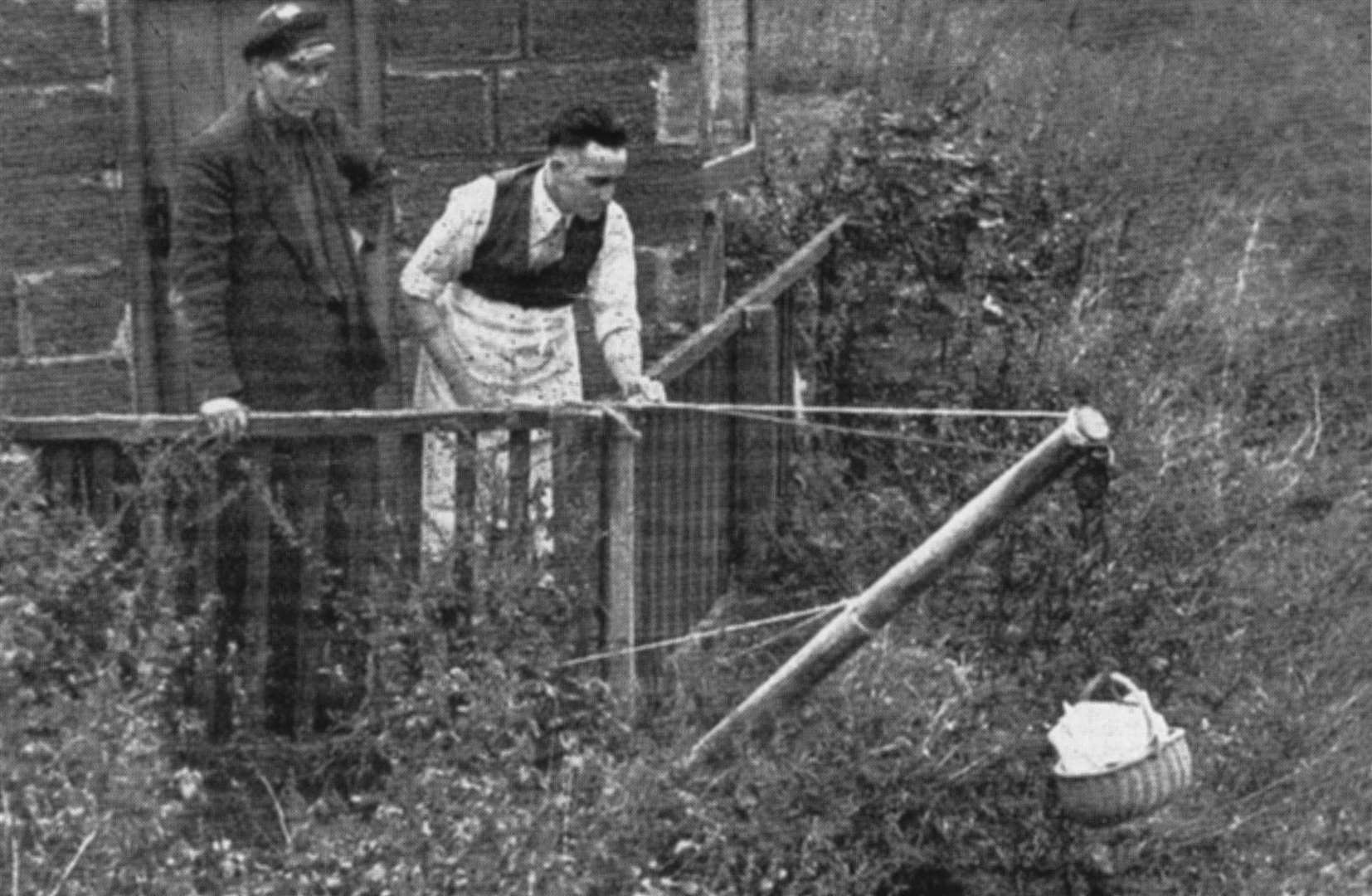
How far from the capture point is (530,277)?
9.08m

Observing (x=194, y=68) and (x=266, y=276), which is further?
(x=194, y=68)

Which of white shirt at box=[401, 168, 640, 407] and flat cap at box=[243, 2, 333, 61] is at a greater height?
flat cap at box=[243, 2, 333, 61]

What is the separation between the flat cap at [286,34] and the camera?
8.60 metres

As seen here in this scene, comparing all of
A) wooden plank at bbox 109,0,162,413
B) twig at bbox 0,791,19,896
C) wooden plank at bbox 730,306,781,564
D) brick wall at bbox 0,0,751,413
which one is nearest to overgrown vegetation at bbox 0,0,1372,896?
twig at bbox 0,791,19,896

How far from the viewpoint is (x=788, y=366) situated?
1072cm

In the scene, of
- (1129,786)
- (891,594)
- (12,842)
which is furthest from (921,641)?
(12,842)

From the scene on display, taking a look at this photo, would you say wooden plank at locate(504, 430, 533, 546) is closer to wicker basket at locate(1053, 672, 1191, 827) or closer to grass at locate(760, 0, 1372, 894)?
wicker basket at locate(1053, 672, 1191, 827)

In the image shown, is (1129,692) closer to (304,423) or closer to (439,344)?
(304,423)

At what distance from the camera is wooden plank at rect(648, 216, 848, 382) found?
893cm

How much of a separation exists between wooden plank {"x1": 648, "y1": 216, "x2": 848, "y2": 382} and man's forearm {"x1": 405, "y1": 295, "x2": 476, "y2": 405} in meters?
0.52

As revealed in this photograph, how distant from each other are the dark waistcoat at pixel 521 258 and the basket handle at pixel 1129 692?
6.44 feet

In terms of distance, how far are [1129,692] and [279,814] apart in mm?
2086

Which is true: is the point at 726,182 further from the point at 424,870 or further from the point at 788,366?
the point at 424,870

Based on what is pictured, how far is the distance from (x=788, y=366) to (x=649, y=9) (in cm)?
125
